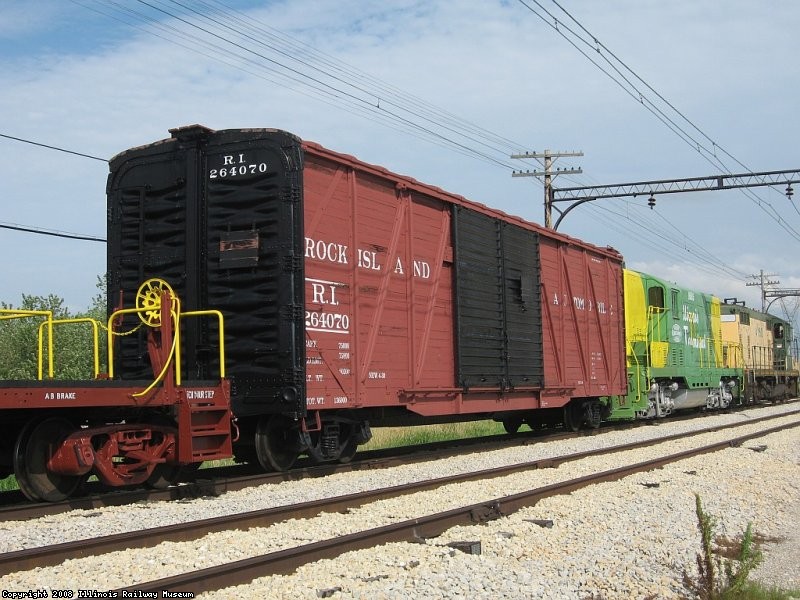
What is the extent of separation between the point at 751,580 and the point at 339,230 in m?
6.32

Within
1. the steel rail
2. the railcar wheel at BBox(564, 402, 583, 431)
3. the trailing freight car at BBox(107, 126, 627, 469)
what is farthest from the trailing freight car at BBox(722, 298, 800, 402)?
the steel rail

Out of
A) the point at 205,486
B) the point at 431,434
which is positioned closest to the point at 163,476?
the point at 205,486

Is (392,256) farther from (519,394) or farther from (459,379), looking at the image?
(519,394)

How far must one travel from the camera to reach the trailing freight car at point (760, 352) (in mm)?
29844

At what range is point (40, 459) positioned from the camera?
26.2 ft

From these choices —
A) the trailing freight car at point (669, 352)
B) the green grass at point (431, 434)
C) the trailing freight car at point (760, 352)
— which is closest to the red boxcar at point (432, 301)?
the trailing freight car at point (669, 352)

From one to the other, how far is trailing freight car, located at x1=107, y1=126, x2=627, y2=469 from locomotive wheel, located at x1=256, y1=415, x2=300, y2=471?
0.02m

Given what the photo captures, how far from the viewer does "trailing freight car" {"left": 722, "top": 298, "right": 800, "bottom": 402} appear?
97.9 ft

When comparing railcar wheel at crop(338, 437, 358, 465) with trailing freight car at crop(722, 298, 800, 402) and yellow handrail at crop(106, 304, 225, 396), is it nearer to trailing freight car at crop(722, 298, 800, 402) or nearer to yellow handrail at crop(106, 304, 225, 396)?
yellow handrail at crop(106, 304, 225, 396)

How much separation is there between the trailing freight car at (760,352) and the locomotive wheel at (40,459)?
80.9ft

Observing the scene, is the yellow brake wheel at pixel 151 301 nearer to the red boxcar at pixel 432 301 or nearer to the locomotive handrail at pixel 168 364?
the locomotive handrail at pixel 168 364

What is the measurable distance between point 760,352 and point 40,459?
101ft

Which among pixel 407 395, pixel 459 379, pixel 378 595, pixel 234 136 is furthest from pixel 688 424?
pixel 378 595

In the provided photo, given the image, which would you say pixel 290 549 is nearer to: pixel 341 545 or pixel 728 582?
pixel 341 545
